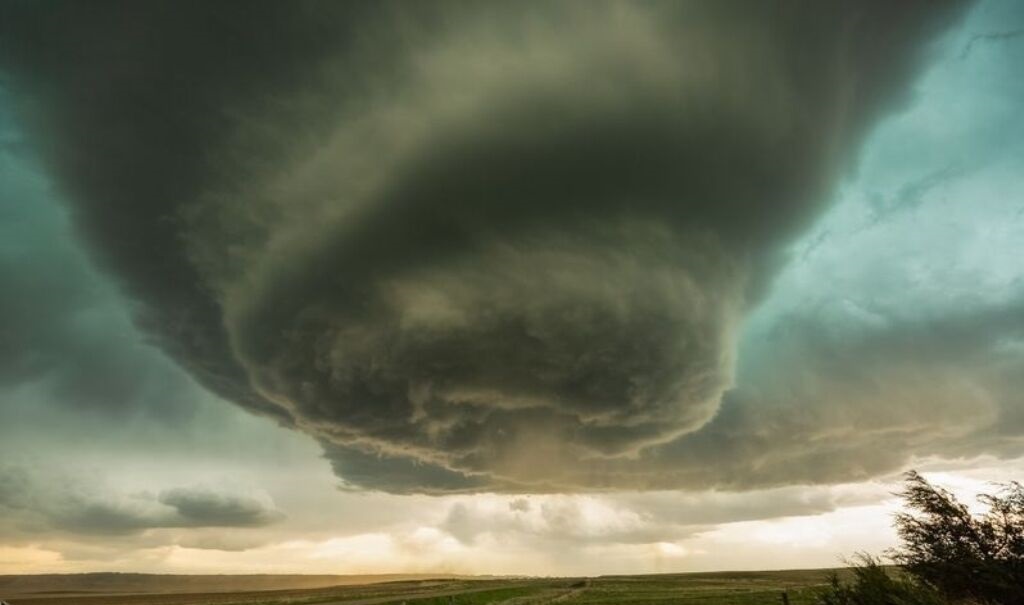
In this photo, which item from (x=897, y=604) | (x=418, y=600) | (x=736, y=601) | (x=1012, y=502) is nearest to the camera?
(x=897, y=604)

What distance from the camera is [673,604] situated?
75.1m

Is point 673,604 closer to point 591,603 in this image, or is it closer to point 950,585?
point 591,603

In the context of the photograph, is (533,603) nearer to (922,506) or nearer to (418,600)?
(418,600)

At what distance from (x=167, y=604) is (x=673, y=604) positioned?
380ft

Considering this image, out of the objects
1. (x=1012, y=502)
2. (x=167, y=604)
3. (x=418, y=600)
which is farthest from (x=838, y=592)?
(x=167, y=604)

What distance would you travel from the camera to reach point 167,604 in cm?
13088

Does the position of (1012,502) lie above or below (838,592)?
above

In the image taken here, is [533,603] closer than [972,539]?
No

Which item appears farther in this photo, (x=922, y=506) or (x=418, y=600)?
(x=418, y=600)

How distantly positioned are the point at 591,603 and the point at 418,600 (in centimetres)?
2482

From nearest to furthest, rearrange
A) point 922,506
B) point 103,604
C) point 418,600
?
point 922,506
point 418,600
point 103,604

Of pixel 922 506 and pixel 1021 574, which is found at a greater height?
pixel 922 506

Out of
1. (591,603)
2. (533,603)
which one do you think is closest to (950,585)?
(591,603)

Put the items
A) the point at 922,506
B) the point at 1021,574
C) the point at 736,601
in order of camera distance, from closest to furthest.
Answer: the point at 1021,574, the point at 922,506, the point at 736,601
